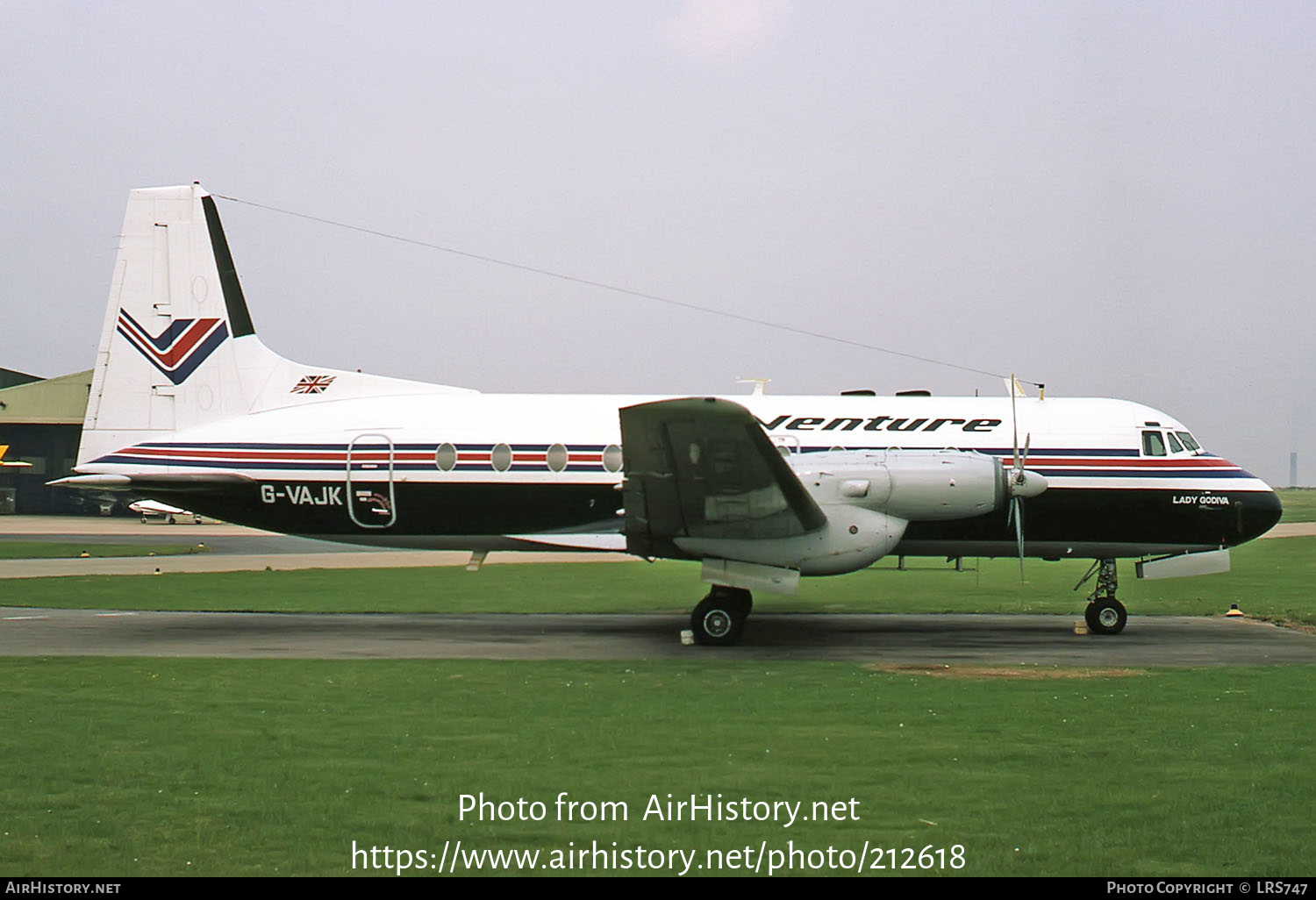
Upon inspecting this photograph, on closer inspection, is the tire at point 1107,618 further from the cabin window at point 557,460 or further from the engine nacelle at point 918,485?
the cabin window at point 557,460

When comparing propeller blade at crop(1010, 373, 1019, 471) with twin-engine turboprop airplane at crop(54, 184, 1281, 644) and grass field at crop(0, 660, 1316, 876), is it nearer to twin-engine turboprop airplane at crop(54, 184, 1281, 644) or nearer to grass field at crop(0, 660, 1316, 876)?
twin-engine turboprop airplane at crop(54, 184, 1281, 644)

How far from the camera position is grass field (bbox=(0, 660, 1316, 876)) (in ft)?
20.7

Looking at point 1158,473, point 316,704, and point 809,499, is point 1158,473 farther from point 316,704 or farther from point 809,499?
point 316,704

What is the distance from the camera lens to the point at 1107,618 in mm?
16891

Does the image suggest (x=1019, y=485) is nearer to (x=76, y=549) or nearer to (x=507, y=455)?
(x=507, y=455)

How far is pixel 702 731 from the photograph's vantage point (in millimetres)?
9375

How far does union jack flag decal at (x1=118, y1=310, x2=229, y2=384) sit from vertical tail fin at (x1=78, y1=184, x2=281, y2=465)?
0.5 inches

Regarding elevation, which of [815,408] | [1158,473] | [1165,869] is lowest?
[1165,869]

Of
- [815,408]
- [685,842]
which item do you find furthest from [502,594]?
[685,842]

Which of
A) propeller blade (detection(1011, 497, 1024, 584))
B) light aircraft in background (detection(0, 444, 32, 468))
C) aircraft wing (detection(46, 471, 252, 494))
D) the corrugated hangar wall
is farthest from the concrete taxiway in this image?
the corrugated hangar wall

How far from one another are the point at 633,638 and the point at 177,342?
840 cm

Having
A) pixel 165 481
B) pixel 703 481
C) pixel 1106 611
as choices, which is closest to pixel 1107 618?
pixel 1106 611

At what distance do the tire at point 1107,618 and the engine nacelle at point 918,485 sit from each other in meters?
2.82

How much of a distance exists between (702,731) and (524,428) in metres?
8.62
